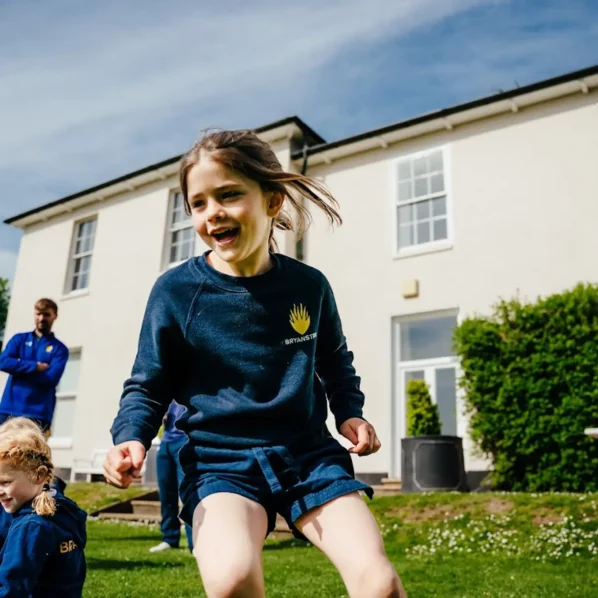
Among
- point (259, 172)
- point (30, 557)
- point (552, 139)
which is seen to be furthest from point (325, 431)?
point (552, 139)

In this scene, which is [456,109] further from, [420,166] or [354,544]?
[354,544]

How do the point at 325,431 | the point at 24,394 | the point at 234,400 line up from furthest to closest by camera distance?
the point at 24,394, the point at 325,431, the point at 234,400

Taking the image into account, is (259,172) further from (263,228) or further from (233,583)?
(233,583)

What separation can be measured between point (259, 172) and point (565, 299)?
8953 mm

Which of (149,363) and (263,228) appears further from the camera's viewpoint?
(263,228)

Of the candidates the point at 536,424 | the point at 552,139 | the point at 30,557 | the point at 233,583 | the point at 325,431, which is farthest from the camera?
the point at 552,139

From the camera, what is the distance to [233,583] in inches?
62.0

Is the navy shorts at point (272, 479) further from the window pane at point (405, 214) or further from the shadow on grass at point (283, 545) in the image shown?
the window pane at point (405, 214)

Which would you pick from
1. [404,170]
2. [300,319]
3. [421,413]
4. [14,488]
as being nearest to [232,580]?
[300,319]

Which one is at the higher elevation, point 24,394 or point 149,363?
point 24,394

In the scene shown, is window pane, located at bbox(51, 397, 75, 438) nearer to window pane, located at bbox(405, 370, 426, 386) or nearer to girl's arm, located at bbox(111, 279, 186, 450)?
window pane, located at bbox(405, 370, 426, 386)

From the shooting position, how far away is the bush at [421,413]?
33.7ft

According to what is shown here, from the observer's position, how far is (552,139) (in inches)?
454

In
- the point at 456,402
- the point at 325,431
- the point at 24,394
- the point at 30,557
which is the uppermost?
the point at 456,402
